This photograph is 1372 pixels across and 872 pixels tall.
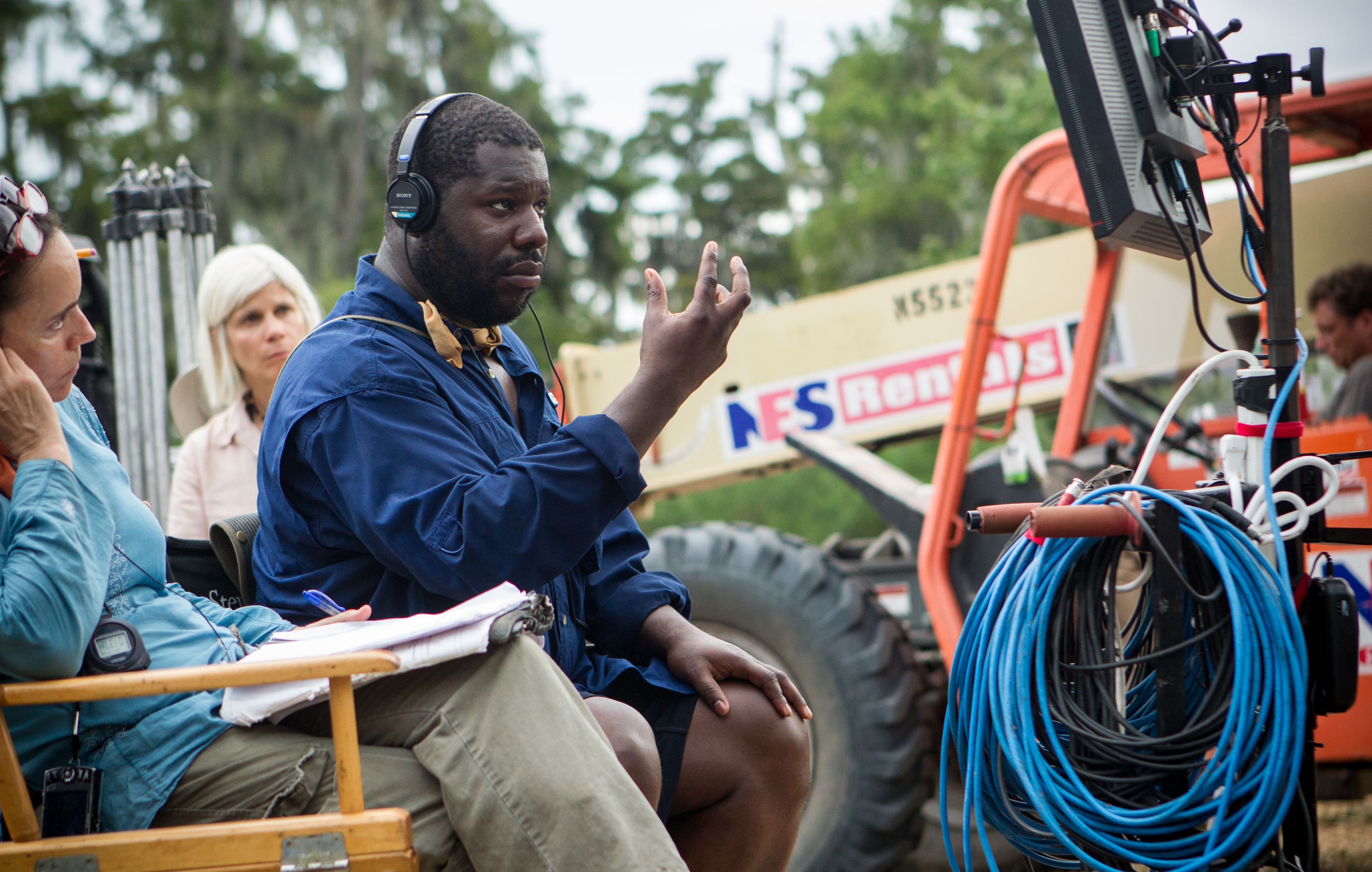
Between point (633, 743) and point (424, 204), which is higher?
point (424, 204)

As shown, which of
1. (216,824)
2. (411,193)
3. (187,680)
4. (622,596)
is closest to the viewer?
(187,680)

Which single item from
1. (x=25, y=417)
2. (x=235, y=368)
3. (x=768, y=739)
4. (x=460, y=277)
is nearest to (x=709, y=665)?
(x=768, y=739)

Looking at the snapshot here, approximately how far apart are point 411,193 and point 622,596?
854 millimetres

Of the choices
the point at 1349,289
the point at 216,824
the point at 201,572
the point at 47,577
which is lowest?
the point at 216,824

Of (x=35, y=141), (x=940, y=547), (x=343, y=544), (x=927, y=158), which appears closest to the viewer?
(x=343, y=544)

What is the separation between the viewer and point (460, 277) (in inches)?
83.7

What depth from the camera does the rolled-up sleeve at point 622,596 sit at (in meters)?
2.32

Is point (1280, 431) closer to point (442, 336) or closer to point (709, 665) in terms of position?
point (709, 665)

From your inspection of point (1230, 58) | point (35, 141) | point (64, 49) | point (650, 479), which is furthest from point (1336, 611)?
point (64, 49)

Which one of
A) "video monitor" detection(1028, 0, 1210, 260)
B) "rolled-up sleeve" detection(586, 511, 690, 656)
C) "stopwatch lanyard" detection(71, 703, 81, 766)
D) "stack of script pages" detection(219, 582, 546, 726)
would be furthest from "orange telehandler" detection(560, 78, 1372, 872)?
"stopwatch lanyard" detection(71, 703, 81, 766)

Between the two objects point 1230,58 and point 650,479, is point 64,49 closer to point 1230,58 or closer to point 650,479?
point 650,479

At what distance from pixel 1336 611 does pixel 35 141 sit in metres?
18.0

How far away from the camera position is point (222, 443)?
362 centimetres

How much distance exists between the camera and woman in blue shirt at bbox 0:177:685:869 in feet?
5.51
